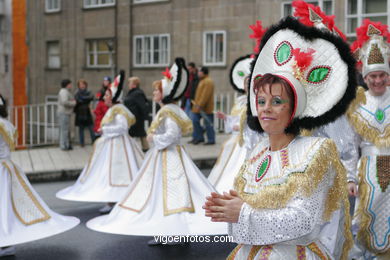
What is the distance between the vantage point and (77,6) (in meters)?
28.3

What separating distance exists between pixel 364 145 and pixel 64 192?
16.7 feet

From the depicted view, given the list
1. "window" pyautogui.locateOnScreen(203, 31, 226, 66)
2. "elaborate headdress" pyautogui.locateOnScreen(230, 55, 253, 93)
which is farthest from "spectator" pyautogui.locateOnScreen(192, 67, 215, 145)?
"window" pyautogui.locateOnScreen(203, 31, 226, 66)

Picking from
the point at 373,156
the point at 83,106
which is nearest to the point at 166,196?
the point at 373,156

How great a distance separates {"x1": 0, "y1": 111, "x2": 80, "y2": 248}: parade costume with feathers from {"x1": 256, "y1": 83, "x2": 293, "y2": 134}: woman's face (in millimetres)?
3871

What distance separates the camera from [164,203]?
265 inches

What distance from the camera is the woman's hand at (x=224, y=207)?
2896 millimetres

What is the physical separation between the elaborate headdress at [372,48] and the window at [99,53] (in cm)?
2238

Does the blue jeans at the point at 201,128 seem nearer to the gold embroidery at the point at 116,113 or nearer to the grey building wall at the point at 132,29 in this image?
the gold embroidery at the point at 116,113

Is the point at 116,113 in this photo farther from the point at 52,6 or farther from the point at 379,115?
the point at 52,6

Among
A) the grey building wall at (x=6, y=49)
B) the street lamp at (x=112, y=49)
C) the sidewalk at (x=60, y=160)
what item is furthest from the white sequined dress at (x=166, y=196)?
the grey building wall at (x=6, y=49)

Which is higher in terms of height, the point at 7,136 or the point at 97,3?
the point at 97,3

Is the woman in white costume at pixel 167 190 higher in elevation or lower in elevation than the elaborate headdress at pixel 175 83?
lower

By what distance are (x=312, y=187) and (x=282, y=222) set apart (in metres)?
0.22

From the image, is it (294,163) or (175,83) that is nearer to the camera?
(294,163)
